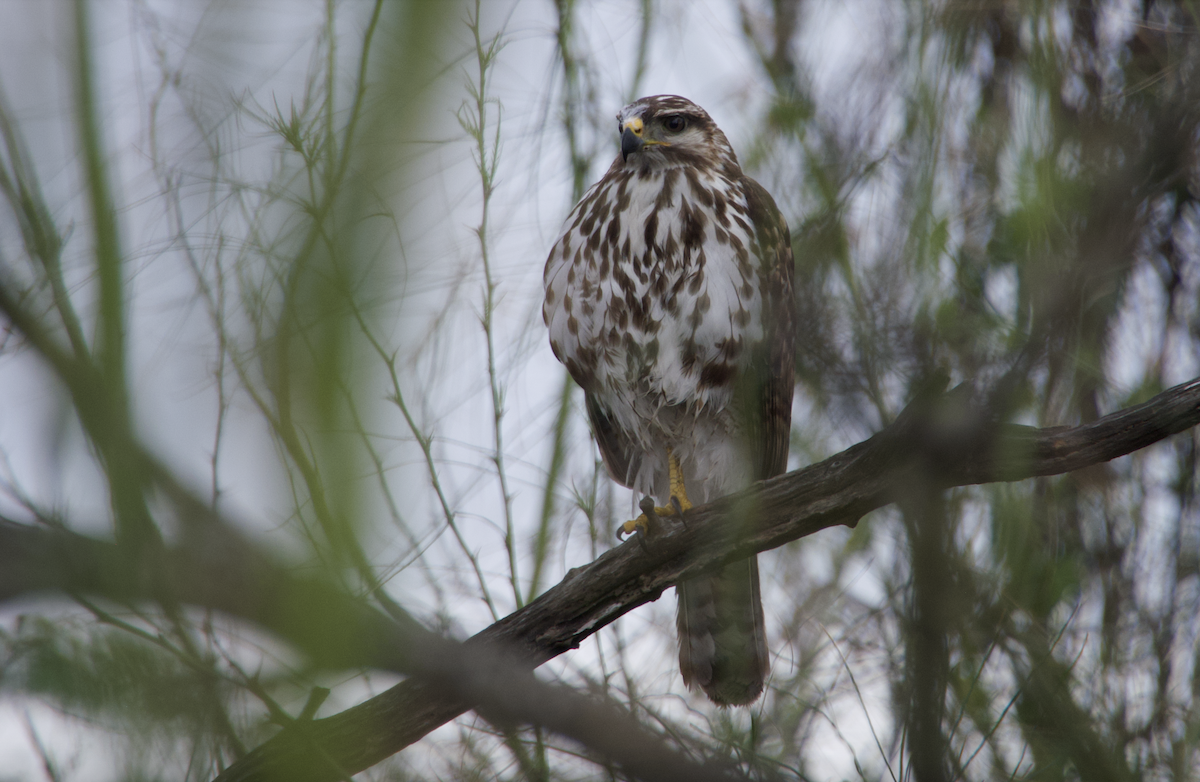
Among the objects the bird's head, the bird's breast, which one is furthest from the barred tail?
the bird's head

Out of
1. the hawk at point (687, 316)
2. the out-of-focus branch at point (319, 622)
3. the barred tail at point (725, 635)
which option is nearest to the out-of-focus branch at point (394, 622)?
the out-of-focus branch at point (319, 622)

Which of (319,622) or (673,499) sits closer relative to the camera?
(319,622)

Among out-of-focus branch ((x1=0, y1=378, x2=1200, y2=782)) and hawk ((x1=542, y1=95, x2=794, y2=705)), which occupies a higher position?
hawk ((x1=542, y1=95, x2=794, y2=705))

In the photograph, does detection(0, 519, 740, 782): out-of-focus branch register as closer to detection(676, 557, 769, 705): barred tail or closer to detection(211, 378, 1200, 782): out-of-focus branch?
detection(211, 378, 1200, 782): out-of-focus branch

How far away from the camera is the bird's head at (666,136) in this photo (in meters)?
3.79

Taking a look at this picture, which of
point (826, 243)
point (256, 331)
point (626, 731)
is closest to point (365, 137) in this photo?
point (256, 331)

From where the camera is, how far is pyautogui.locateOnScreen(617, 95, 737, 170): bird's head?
3795mm

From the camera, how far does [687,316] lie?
11.6 feet

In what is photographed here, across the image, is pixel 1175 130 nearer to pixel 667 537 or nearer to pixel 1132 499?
pixel 667 537

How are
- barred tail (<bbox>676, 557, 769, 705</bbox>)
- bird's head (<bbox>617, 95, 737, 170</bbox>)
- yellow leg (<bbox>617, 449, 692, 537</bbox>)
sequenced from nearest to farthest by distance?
yellow leg (<bbox>617, 449, 692, 537</bbox>)
barred tail (<bbox>676, 557, 769, 705</bbox>)
bird's head (<bbox>617, 95, 737, 170</bbox>)

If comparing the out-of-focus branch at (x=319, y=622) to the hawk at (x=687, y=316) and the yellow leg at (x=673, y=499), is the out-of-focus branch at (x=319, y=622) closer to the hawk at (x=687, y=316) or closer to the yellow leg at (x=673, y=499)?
the yellow leg at (x=673, y=499)

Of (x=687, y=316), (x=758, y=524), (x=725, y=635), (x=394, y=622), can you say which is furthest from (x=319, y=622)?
(x=725, y=635)

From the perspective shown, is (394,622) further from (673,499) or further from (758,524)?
(673,499)

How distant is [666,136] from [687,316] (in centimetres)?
84
